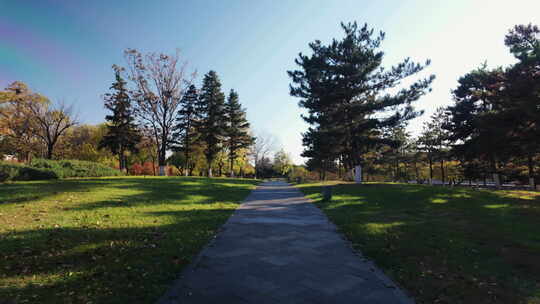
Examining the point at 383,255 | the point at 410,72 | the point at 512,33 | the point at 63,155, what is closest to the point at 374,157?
the point at 410,72

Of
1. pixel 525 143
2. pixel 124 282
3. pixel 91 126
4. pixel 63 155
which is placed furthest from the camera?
pixel 91 126

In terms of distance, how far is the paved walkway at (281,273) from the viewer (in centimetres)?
348

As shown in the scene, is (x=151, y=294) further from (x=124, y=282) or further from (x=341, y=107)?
(x=341, y=107)

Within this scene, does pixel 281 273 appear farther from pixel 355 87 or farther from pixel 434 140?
pixel 434 140

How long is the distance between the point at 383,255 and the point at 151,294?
13.4 feet

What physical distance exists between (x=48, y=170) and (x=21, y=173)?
139cm

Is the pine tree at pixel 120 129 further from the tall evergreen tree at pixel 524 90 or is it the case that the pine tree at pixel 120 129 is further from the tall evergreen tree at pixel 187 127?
the tall evergreen tree at pixel 524 90

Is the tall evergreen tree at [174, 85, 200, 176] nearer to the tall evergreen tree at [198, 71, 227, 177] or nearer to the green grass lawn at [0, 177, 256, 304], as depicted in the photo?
the tall evergreen tree at [198, 71, 227, 177]

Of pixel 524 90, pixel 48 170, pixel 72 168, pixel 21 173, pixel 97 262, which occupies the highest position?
pixel 524 90

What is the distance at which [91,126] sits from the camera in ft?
186

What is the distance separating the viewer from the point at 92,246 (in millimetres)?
5281

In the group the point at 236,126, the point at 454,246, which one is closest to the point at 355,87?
the point at 454,246

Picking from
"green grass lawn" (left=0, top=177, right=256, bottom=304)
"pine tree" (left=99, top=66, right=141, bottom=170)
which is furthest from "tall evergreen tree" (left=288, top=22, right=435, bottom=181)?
"pine tree" (left=99, top=66, right=141, bottom=170)

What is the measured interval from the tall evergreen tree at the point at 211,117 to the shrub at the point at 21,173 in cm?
2389
